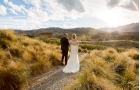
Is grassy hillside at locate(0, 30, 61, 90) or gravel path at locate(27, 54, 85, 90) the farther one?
gravel path at locate(27, 54, 85, 90)

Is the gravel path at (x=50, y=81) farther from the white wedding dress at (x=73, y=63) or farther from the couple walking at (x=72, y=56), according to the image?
the couple walking at (x=72, y=56)

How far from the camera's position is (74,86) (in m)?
6.64

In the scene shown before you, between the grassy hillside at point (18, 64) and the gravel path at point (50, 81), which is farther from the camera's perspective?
the gravel path at point (50, 81)

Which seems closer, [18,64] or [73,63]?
[18,64]

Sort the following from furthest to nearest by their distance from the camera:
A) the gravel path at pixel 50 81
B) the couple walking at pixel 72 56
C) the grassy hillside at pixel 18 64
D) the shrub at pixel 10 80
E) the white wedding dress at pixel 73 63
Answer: the couple walking at pixel 72 56
the white wedding dress at pixel 73 63
the gravel path at pixel 50 81
the grassy hillside at pixel 18 64
the shrub at pixel 10 80

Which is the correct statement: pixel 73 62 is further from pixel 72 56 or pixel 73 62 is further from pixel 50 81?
pixel 50 81

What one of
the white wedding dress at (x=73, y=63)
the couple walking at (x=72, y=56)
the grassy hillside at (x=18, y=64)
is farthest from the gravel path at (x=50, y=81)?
the couple walking at (x=72, y=56)

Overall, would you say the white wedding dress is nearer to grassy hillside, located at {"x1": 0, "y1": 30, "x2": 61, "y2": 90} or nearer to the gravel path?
the gravel path

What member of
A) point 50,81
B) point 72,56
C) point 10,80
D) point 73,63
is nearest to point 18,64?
point 10,80

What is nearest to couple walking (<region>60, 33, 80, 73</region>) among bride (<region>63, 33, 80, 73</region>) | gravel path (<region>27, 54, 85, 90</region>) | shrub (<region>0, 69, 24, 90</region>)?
bride (<region>63, 33, 80, 73</region>)

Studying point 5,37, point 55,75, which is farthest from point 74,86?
point 5,37

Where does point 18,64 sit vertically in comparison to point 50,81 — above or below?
above

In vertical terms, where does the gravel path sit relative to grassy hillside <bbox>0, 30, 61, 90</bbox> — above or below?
below

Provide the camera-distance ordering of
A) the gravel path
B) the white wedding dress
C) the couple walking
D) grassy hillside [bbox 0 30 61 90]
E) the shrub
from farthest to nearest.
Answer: the couple walking → the white wedding dress → the gravel path → grassy hillside [bbox 0 30 61 90] → the shrub
